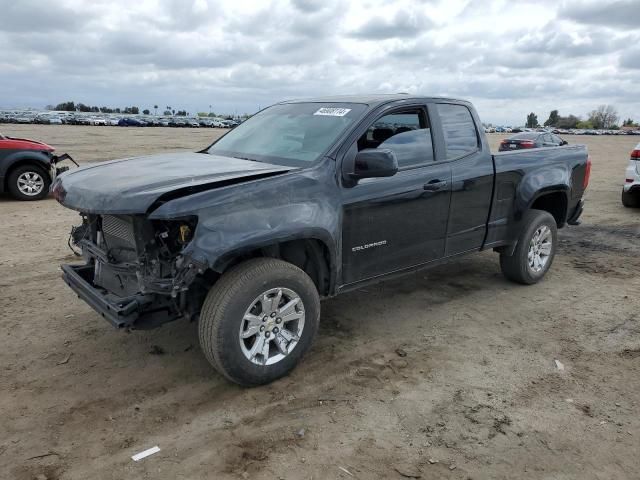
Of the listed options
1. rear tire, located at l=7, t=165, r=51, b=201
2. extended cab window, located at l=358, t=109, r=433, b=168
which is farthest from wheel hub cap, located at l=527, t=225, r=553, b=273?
rear tire, located at l=7, t=165, r=51, b=201

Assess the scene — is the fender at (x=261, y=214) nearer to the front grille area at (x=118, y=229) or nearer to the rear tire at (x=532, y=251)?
the front grille area at (x=118, y=229)

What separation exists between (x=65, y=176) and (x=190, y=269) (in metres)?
1.56

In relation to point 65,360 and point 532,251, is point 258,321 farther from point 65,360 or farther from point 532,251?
point 532,251

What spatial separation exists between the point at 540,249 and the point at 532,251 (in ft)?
0.58

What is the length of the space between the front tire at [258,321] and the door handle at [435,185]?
4.71 feet

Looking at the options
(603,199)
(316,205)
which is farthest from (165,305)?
(603,199)

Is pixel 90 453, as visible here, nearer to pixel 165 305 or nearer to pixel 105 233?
pixel 165 305

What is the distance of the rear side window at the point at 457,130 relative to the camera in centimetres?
483

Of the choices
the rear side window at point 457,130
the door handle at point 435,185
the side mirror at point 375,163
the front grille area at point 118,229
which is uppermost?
the rear side window at point 457,130

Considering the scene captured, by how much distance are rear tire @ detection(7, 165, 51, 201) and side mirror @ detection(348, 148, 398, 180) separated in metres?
8.75

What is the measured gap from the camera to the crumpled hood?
3232 millimetres

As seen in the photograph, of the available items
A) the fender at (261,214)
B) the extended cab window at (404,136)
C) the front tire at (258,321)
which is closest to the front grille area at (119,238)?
the fender at (261,214)

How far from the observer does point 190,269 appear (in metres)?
3.23

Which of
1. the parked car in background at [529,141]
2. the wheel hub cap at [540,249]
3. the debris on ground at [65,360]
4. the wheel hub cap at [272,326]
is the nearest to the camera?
the wheel hub cap at [272,326]
